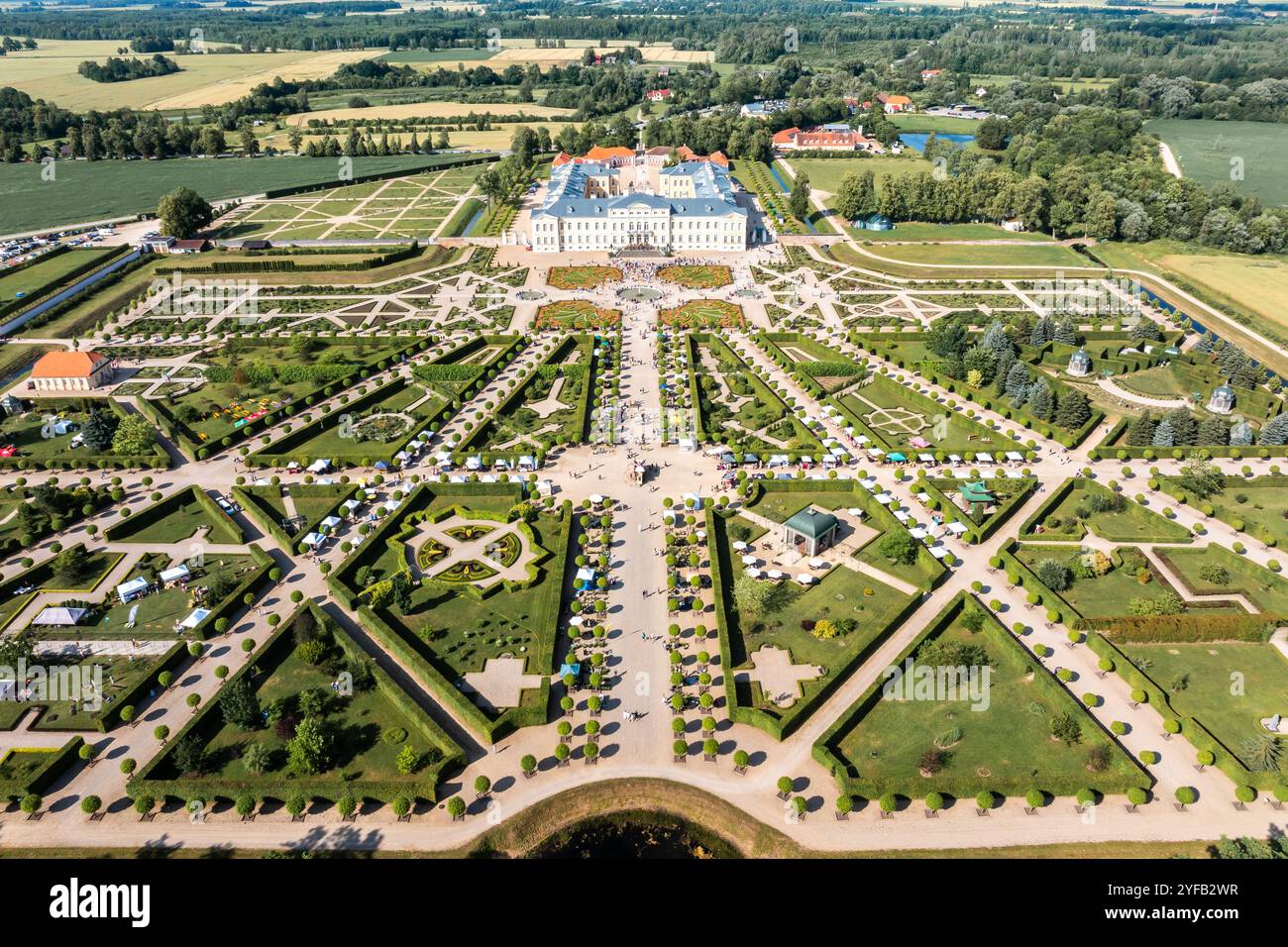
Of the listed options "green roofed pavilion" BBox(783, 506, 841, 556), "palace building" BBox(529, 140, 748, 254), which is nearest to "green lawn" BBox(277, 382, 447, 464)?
"green roofed pavilion" BBox(783, 506, 841, 556)

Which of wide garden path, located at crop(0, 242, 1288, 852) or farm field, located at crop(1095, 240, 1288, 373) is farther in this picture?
farm field, located at crop(1095, 240, 1288, 373)

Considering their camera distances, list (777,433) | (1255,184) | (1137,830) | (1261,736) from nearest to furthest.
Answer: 1. (1137,830)
2. (1261,736)
3. (777,433)
4. (1255,184)

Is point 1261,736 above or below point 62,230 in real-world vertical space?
below

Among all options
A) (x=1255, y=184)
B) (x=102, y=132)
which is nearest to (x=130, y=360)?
(x=102, y=132)

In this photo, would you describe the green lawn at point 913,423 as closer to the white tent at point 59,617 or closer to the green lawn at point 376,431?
the green lawn at point 376,431

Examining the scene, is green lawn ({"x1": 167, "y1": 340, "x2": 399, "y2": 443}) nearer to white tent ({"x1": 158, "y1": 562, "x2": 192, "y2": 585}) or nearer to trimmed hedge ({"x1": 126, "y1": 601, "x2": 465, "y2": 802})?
white tent ({"x1": 158, "y1": 562, "x2": 192, "y2": 585})

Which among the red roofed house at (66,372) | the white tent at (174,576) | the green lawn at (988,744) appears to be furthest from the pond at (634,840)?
the red roofed house at (66,372)
